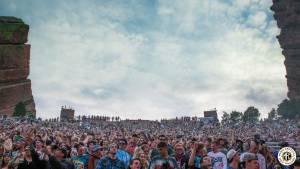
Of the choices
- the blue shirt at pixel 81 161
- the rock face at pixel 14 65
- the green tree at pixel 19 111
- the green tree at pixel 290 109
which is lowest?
the blue shirt at pixel 81 161

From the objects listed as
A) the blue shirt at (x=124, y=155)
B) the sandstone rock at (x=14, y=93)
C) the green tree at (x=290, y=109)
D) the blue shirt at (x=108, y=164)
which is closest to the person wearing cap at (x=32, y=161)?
the blue shirt at (x=108, y=164)

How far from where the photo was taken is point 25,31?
9412 centimetres

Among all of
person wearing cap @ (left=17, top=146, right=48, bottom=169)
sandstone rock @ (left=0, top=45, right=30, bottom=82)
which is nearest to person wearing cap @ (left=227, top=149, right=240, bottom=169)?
person wearing cap @ (left=17, top=146, right=48, bottom=169)

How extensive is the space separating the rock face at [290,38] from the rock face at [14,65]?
221ft

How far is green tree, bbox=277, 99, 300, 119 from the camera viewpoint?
90750mm

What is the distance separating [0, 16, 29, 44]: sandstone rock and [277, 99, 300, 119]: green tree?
215 feet

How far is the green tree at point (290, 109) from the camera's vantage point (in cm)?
9075

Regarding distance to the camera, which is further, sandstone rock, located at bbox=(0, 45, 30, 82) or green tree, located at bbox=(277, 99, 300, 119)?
green tree, located at bbox=(277, 99, 300, 119)

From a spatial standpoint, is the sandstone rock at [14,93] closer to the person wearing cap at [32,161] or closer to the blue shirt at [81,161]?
the blue shirt at [81,161]

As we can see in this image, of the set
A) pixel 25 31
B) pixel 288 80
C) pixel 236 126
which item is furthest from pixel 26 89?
pixel 288 80

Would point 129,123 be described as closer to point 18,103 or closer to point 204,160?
point 18,103

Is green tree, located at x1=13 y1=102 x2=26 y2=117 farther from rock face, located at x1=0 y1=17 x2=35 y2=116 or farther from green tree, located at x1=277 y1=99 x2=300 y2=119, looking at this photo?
green tree, located at x1=277 y1=99 x2=300 y2=119

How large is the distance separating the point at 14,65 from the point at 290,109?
66.1 m

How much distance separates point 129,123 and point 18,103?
2809 centimetres
